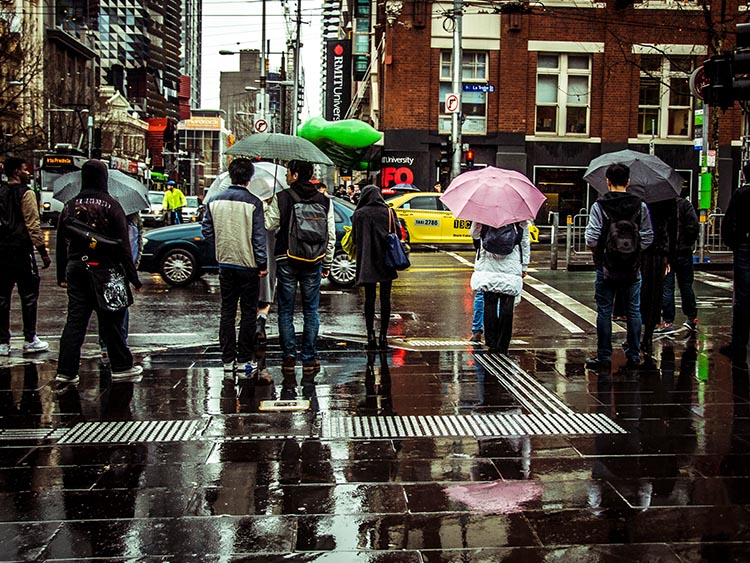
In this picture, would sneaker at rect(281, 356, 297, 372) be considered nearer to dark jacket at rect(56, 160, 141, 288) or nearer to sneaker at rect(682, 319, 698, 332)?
dark jacket at rect(56, 160, 141, 288)

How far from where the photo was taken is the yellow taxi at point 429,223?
1033 inches

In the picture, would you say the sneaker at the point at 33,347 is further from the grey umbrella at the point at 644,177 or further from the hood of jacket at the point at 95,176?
the grey umbrella at the point at 644,177

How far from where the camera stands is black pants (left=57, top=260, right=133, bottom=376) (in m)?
8.12

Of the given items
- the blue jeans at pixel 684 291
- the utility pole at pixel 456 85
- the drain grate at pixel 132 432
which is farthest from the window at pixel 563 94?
the drain grate at pixel 132 432

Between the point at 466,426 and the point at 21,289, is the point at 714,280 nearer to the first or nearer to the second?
the point at 466,426

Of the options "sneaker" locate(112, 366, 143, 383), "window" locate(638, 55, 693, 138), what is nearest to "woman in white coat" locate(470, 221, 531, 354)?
"sneaker" locate(112, 366, 143, 383)

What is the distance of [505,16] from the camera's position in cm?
3422

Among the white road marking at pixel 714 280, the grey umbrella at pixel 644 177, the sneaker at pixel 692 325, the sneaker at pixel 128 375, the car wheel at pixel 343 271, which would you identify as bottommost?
the sneaker at pixel 128 375

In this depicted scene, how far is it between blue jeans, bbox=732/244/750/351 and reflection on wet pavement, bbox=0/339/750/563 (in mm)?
719

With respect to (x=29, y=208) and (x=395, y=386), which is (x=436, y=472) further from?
(x=29, y=208)

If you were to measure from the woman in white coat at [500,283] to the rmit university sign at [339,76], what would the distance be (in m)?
67.8

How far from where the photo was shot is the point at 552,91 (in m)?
35.2

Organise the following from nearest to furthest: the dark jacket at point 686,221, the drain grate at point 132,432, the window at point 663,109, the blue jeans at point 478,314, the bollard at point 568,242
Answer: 1. the drain grate at point 132,432
2. the blue jeans at point 478,314
3. the dark jacket at point 686,221
4. the bollard at point 568,242
5. the window at point 663,109

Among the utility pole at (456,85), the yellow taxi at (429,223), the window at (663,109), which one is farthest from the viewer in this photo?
the window at (663,109)
